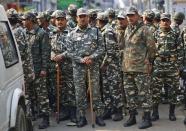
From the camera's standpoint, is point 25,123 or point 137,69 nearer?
point 25,123

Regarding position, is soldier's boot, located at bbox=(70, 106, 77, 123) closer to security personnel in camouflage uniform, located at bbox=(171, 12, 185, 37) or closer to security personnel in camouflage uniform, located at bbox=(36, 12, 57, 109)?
security personnel in camouflage uniform, located at bbox=(36, 12, 57, 109)

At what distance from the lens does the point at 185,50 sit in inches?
373

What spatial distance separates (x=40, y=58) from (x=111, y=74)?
1.45 meters

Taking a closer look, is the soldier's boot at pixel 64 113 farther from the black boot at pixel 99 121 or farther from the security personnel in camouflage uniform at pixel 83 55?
the black boot at pixel 99 121

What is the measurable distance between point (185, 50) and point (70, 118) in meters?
2.67

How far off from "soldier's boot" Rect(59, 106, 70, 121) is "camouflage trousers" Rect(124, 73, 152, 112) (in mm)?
1336

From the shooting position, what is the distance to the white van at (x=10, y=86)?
5.57 meters

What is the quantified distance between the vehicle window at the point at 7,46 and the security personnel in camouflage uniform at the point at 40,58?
69.9 inches

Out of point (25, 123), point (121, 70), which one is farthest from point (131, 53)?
point (25, 123)

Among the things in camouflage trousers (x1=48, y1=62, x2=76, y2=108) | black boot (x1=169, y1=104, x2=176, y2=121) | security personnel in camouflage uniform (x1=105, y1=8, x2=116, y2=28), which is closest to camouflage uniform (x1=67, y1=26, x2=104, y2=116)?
camouflage trousers (x1=48, y1=62, x2=76, y2=108)

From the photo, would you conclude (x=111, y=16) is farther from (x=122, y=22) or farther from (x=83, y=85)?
(x=83, y=85)

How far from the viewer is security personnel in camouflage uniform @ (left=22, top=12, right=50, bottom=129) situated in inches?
338

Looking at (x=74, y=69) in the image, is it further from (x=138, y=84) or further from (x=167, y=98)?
(x=167, y=98)

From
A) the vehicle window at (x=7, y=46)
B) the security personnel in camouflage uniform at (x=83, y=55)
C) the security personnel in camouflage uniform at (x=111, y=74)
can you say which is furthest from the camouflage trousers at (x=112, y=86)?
the vehicle window at (x=7, y=46)
